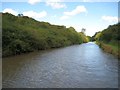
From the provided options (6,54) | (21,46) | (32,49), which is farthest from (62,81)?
(32,49)

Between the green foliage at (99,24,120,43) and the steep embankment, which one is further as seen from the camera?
the green foliage at (99,24,120,43)

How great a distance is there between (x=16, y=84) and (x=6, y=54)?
1176 cm

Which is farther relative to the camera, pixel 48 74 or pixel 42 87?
pixel 48 74

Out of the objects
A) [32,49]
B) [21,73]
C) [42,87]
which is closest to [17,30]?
[32,49]

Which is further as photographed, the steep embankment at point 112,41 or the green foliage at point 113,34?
the green foliage at point 113,34

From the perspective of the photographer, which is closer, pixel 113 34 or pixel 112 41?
pixel 112 41

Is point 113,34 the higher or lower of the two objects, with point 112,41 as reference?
higher

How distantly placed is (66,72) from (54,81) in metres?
2.74

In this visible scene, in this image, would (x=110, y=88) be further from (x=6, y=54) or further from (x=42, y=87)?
(x=6, y=54)

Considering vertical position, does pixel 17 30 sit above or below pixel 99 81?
above

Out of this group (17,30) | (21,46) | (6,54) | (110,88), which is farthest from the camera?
(17,30)

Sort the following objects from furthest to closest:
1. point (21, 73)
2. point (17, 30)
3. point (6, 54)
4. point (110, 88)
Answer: point (17, 30) → point (6, 54) → point (21, 73) → point (110, 88)

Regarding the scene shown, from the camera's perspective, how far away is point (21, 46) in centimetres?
2522

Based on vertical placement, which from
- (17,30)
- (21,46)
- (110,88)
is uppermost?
(17,30)
